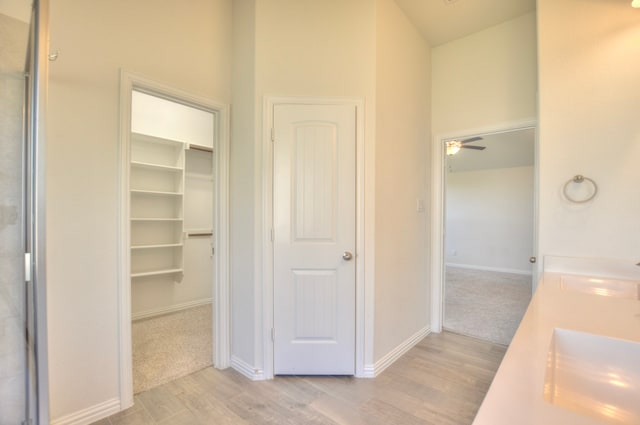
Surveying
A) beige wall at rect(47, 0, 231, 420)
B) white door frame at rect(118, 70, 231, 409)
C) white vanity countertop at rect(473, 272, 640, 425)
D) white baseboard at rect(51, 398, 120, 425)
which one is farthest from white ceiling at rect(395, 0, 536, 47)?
white baseboard at rect(51, 398, 120, 425)

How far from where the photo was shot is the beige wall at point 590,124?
66.4 inches

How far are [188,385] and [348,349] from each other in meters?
1.17

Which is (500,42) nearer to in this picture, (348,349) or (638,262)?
(638,262)

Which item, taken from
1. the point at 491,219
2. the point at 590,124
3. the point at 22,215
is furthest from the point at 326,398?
the point at 491,219

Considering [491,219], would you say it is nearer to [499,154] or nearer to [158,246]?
[499,154]

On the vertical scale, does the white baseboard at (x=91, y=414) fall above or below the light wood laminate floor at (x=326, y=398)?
above

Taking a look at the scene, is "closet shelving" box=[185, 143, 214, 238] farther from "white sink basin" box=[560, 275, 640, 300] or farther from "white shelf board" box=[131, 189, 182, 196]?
"white sink basin" box=[560, 275, 640, 300]

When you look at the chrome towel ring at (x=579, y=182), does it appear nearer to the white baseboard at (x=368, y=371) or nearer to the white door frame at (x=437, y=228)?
the white door frame at (x=437, y=228)

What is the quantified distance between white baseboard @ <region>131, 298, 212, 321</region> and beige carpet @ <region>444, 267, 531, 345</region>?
3.00 meters

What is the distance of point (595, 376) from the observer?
2.75ft

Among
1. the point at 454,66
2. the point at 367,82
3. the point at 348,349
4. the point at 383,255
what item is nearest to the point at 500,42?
the point at 454,66

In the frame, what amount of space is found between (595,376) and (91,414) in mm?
2399

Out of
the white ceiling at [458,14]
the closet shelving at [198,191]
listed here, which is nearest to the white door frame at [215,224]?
the closet shelving at [198,191]

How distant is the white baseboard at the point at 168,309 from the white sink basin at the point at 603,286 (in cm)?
372
